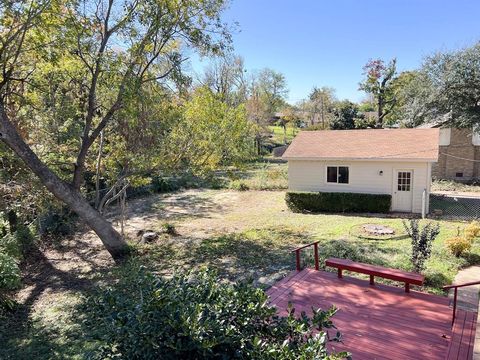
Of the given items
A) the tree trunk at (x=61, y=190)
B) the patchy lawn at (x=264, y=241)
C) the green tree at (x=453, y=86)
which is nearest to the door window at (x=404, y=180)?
the patchy lawn at (x=264, y=241)

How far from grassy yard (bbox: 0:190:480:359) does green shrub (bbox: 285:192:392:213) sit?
0.75 meters

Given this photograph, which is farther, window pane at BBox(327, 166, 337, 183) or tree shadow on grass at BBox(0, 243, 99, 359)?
window pane at BBox(327, 166, 337, 183)

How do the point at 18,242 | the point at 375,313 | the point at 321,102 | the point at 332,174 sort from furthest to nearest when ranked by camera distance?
the point at 321,102
the point at 332,174
the point at 18,242
the point at 375,313

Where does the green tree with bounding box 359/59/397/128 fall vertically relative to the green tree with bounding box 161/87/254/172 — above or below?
above

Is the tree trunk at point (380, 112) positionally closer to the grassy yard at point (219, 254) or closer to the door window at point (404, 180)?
the door window at point (404, 180)

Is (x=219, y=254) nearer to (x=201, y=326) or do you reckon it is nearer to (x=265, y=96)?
(x=201, y=326)

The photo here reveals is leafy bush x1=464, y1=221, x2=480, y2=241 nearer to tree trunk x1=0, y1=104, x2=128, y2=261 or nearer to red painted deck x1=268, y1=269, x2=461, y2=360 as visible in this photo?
red painted deck x1=268, y1=269, x2=461, y2=360

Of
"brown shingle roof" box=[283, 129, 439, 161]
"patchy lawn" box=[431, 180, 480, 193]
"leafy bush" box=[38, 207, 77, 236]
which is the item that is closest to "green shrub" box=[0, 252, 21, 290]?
"leafy bush" box=[38, 207, 77, 236]

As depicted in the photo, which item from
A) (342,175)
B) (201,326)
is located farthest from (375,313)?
(342,175)

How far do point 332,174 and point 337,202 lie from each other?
57.9 inches

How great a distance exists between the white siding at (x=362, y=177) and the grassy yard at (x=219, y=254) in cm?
163

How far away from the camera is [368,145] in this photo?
51.3 ft

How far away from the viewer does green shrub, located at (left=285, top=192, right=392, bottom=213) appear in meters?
14.2

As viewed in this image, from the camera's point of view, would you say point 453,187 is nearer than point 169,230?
No
